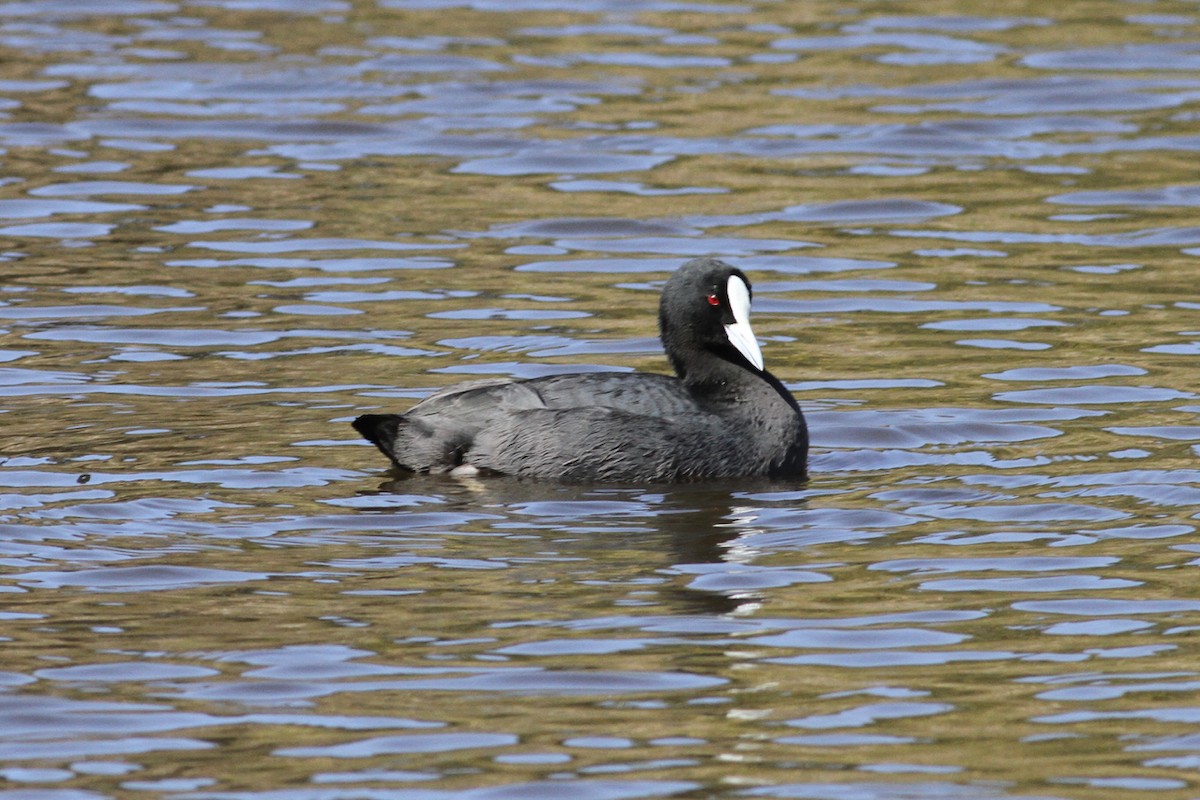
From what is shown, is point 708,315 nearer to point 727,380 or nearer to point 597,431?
point 727,380

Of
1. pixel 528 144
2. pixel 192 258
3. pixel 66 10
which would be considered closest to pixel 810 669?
pixel 192 258

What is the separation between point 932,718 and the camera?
5609mm

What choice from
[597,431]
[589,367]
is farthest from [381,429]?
[589,367]

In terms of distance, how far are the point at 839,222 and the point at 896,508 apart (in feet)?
18.6

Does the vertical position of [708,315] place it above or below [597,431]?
above

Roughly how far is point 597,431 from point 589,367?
73.1 inches

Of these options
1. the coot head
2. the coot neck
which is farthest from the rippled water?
the coot head

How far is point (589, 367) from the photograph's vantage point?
10141 millimetres

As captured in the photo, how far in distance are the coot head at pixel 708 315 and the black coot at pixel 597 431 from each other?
14cm

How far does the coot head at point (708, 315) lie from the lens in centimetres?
878

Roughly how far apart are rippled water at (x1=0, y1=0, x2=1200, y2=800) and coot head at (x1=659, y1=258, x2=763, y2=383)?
0.60 meters

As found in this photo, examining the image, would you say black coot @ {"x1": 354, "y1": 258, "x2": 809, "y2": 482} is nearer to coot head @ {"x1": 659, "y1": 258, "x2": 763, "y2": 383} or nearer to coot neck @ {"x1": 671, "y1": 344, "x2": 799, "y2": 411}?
coot neck @ {"x1": 671, "y1": 344, "x2": 799, "y2": 411}

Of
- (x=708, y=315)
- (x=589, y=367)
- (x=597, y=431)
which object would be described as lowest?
(x=589, y=367)

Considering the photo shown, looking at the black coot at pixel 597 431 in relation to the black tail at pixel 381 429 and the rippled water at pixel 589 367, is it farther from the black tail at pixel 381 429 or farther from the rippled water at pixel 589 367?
the rippled water at pixel 589 367
